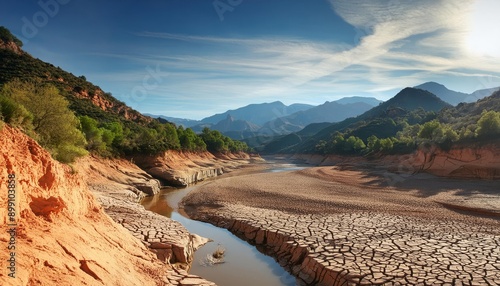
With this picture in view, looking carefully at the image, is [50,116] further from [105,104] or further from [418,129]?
[418,129]

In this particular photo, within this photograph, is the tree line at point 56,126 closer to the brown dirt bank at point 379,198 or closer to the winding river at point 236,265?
the winding river at point 236,265

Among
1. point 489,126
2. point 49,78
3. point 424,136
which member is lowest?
point 424,136

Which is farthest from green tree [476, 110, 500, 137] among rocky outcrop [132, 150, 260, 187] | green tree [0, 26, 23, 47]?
green tree [0, 26, 23, 47]

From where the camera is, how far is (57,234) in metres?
6.89

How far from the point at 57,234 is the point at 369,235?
11.6 m

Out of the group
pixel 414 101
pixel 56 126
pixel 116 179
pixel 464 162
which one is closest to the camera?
pixel 56 126

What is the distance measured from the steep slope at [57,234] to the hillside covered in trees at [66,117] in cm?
382

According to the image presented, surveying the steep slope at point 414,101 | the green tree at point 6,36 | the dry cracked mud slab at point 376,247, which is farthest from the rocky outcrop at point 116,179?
the steep slope at point 414,101

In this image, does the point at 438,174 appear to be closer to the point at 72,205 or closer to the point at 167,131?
the point at 72,205

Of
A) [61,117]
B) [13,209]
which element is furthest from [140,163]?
[13,209]

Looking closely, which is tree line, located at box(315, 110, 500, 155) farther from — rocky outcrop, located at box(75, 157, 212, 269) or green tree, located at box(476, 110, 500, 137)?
rocky outcrop, located at box(75, 157, 212, 269)

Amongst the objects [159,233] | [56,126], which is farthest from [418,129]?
[56,126]

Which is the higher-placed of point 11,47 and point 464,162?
point 11,47

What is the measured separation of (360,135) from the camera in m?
99.7
